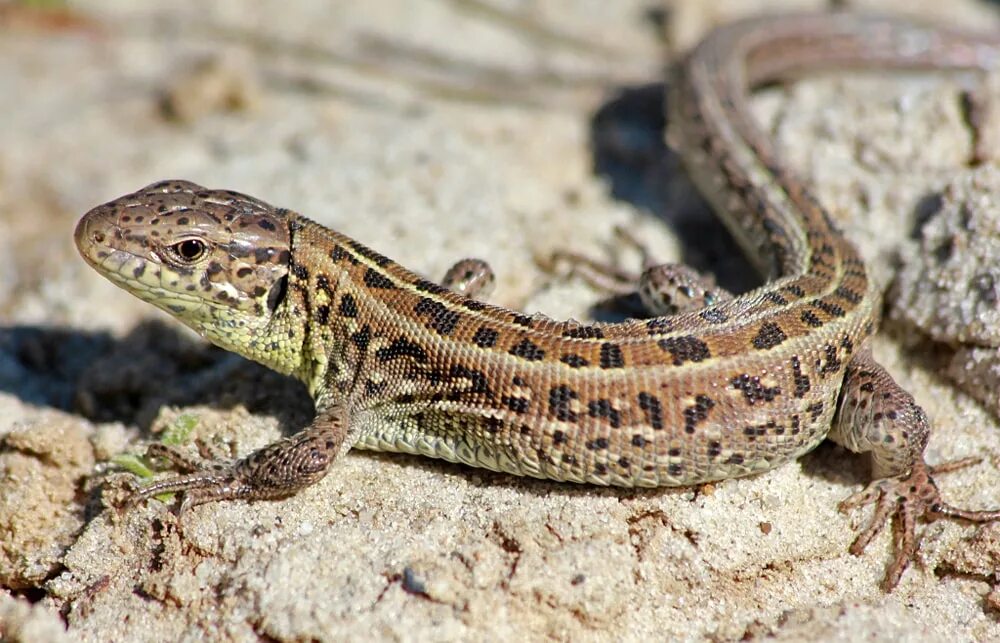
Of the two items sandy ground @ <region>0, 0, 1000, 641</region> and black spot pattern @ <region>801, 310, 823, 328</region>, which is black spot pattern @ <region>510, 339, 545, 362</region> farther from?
black spot pattern @ <region>801, 310, 823, 328</region>

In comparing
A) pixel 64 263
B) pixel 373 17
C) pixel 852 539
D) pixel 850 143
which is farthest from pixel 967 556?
pixel 373 17

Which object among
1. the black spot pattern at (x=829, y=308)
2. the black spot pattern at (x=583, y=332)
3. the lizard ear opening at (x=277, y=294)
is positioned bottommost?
the lizard ear opening at (x=277, y=294)

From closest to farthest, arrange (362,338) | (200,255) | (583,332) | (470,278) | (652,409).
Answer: (652,409) < (583,332) < (200,255) < (362,338) < (470,278)

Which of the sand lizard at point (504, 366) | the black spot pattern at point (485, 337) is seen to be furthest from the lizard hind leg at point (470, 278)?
the black spot pattern at point (485, 337)

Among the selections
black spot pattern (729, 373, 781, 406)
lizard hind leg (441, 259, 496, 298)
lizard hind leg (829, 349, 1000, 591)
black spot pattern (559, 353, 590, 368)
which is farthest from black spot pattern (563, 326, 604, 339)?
lizard hind leg (829, 349, 1000, 591)

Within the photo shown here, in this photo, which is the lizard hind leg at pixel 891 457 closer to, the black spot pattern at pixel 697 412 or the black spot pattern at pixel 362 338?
the black spot pattern at pixel 697 412

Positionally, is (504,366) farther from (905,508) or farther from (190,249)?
(905,508)

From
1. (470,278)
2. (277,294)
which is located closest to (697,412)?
(470,278)

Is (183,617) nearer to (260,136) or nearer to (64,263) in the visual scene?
(64,263)
